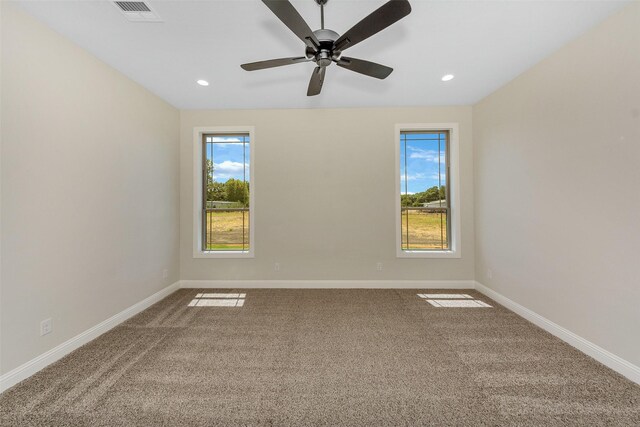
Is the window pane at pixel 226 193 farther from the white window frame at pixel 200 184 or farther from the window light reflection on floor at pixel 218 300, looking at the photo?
the window light reflection on floor at pixel 218 300

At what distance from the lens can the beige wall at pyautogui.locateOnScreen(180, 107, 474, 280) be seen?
371 centimetres

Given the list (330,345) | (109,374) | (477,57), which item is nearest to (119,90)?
(109,374)

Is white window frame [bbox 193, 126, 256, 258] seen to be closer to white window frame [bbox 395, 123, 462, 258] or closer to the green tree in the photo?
the green tree

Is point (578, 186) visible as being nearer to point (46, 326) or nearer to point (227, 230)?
point (227, 230)

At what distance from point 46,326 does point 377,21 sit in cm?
326

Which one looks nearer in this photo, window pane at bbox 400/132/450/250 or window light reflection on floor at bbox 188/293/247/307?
window light reflection on floor at bbox 188/293/247/307

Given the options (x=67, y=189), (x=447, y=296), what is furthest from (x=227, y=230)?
(x=447, y=296)

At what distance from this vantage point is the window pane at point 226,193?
3877 millimetres

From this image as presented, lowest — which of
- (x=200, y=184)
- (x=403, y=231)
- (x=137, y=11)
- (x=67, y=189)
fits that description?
(x=403, y=231)

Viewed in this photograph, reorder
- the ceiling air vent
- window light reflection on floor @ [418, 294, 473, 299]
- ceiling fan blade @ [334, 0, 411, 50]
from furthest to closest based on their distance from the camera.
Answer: window light reflection on floor @ [418, 294, 473, 299] < the ceiling air vent < ceiling fan blade @ [334, 0, 411, 50]

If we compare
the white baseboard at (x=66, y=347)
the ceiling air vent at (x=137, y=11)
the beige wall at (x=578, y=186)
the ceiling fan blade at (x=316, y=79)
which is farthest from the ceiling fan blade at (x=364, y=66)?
the white baseboard at (x=66, y=347)

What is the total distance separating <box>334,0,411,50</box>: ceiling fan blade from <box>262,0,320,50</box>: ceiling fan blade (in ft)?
0.57

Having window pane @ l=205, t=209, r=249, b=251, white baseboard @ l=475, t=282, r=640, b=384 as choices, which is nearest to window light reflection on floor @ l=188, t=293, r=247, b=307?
window pane @ l=205, t=209, r=249, b=251

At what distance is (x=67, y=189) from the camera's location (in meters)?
2.11
